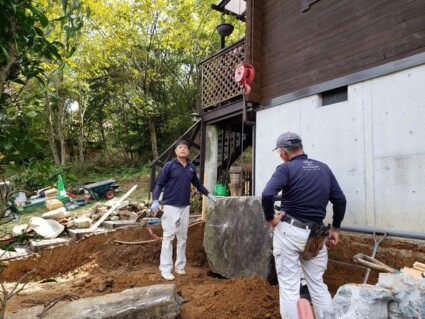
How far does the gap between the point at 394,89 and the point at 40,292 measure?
224 inches

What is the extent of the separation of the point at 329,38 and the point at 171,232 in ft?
13.1

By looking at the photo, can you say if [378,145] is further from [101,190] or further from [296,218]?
[101,190]

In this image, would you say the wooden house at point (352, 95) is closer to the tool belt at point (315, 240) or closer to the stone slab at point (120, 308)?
the tool belt at point (315, 240)

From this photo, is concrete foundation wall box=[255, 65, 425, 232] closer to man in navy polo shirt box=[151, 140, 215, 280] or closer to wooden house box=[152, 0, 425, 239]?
wooden house box=[152, 0, 425, 239]

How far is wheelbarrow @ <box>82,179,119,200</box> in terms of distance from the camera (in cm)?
1181

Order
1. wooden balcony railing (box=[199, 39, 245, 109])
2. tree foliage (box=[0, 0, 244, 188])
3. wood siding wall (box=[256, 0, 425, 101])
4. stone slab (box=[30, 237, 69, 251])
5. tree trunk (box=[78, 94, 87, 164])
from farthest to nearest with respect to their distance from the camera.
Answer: tree trunk (box=[78, 94, 87, 164]), tree foliage (box=[0, 0, 244, 188]), wooden balcony railing (box=[199, 39, 245, 109]), stone slab (box=[30, 237, 69, 251]), wood siding wall (box=[256, 0, 425, 101])

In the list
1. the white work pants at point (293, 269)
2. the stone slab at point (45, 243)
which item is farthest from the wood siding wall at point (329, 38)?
the stone slab at point (45, 243)

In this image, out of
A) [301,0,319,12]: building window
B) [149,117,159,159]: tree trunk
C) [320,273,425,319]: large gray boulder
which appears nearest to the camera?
[320,273,425,319]: large gray boulder

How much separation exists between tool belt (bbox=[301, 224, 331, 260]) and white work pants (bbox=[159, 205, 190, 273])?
2386mm

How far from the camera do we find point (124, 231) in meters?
6.87

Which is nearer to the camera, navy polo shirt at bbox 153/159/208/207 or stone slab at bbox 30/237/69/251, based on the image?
navy polo shirt at bbox 153/159/208/207

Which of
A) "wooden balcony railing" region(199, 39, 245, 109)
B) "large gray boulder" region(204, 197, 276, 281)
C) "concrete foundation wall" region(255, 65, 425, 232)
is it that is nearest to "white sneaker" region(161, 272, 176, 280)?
"large gray boulder" region(204, 197, 276, 281)

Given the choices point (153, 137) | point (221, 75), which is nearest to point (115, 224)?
point (221, 75)

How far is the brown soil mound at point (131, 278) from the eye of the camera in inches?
133
